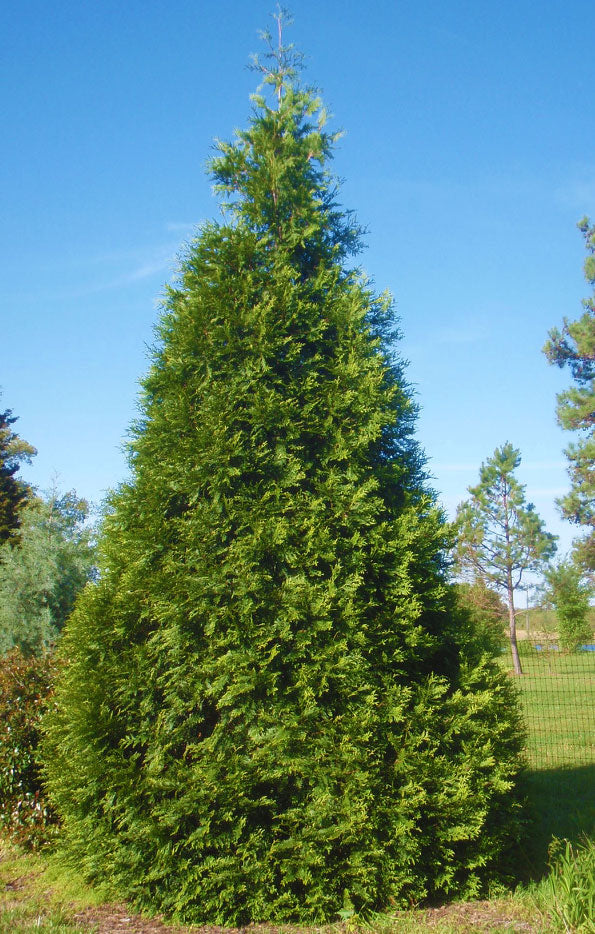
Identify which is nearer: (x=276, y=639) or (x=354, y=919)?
(x=354, y=919)

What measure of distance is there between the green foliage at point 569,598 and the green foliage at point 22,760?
2413cm

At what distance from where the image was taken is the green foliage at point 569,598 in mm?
27578

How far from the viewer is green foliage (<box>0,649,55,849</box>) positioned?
22.1ft

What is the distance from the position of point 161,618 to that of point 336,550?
4.85 ft

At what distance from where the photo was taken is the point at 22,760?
Answer: 713 centimetres

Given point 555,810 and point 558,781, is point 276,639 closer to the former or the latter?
point 555,810

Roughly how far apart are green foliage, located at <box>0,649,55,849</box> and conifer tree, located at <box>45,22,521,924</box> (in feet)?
5.17

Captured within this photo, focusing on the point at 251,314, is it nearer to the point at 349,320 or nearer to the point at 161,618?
the point at 349,320

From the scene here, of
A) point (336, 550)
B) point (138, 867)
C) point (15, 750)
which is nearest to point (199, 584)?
point (336, 550)

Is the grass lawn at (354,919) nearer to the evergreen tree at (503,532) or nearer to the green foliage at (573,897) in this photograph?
the green foliage at (573,897)

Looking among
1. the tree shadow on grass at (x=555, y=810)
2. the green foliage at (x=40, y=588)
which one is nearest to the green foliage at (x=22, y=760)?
the tree shadow on grass at (x=555, y=810)

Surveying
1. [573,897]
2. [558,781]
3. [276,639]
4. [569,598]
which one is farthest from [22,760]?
[569,598]

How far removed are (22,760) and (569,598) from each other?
1031 inches

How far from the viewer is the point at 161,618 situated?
493cm
